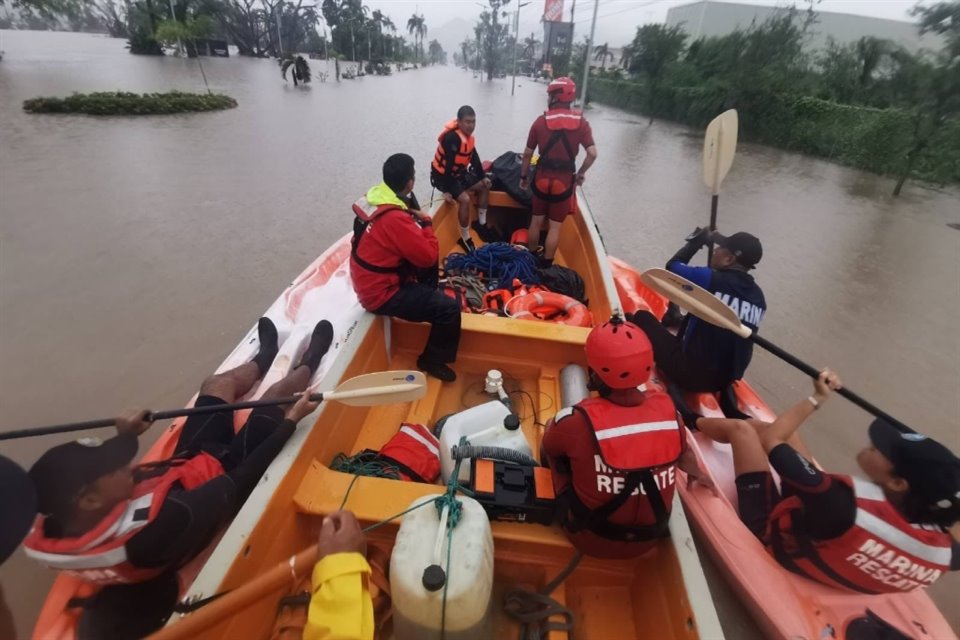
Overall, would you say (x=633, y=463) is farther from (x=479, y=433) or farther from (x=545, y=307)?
(x=545, y=307)

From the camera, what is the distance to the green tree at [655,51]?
26.6 metres

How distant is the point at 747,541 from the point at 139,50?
50.1m

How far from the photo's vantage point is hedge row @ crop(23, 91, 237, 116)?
1486 centimetres

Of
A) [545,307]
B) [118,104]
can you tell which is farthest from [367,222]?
[118,104]

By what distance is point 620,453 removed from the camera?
1642mm

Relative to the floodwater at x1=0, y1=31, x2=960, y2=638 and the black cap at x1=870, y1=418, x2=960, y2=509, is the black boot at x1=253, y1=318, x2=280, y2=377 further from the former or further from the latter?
the black cap at x1=870, y1=418, x2=960, y2=509

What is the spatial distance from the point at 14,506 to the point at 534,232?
4550 mm

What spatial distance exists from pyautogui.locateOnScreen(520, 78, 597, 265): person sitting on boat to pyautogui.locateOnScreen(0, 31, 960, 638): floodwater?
8.82 feet

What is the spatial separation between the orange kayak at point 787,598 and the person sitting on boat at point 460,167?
3510 mm

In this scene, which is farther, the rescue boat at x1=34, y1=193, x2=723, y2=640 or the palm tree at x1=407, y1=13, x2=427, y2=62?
the palm tree at x1=407, y1=13, x2=427, y2=62

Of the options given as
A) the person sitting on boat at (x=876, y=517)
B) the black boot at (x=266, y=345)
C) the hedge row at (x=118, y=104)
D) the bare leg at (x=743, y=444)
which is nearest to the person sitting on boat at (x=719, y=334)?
the bare leg at (x=743, y=444)

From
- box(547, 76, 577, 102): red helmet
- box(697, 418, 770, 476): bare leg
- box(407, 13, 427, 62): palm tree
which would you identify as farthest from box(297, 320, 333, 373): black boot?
box(407, 13, 427, 62): palm tree

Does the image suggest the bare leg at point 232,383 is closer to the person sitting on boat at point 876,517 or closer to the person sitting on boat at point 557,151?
the person sitting on boat at point 876,517

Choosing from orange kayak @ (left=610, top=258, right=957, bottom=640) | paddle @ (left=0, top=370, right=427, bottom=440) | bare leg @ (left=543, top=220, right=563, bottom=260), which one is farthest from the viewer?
bare leg @ (left=543, top=220, right=563, bottom=260)
